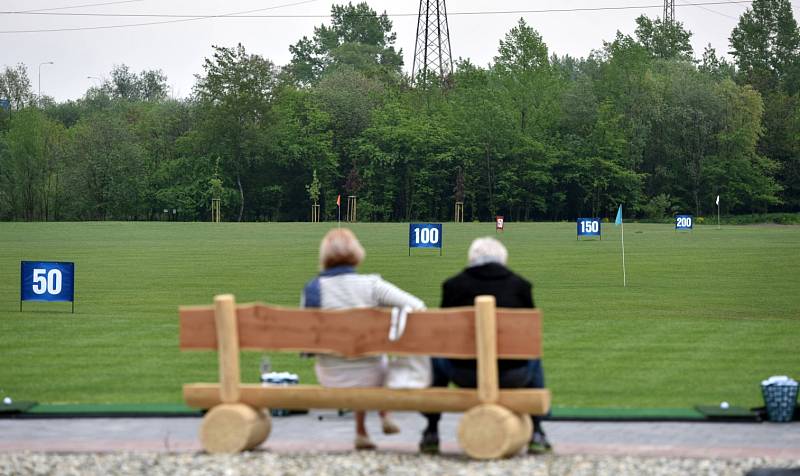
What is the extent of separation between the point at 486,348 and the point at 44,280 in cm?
1412

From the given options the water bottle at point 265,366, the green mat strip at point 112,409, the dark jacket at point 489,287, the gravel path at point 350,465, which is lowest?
the green mat strip at point 112,409

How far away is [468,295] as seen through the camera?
7.99 m

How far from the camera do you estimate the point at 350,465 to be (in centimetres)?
706

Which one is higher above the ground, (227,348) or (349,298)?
(349,298)

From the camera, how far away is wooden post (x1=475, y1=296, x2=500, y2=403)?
7.19 metres

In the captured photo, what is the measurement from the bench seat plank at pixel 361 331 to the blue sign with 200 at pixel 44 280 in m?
12.4

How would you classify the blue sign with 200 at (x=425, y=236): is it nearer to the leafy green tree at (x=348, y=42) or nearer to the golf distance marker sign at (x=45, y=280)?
the golf distance marker sign at (x=45, y=280)

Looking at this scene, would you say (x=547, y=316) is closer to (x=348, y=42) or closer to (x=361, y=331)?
(x=361, y=331)

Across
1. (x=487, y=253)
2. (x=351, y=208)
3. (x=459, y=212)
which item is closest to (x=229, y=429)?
(x=487, y=253)

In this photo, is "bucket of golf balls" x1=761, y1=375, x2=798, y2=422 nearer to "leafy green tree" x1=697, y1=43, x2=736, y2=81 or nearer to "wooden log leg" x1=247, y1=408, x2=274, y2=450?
"wooden log leg" x1=247, y1=408, x2=274, y2=450

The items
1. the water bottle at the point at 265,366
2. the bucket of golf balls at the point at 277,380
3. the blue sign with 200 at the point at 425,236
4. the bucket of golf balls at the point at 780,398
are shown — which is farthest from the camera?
the blue sign with 200 at the point at 425,236

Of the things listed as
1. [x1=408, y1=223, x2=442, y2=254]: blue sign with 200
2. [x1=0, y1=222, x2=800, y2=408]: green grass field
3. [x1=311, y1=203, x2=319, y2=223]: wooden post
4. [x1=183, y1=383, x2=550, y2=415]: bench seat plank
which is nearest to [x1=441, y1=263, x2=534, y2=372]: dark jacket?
[x1=183, y1=383, x2=550, y2=415]: bench seat plank

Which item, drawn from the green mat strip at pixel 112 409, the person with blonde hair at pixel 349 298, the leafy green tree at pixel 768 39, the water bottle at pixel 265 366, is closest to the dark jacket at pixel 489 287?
the person with blonde hair at pixel 349 298

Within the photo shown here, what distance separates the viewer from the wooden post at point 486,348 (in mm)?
7191
